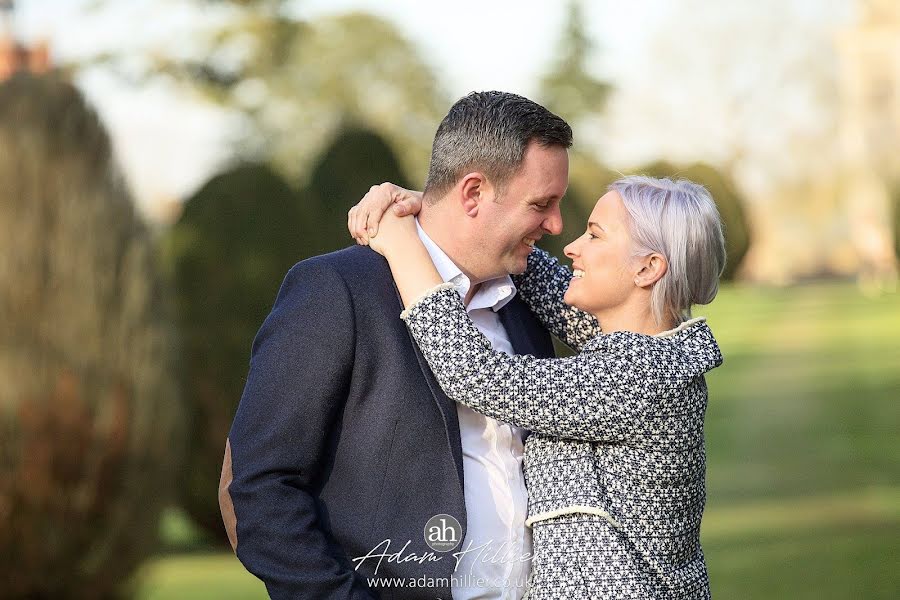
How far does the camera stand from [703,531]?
9.27 meters

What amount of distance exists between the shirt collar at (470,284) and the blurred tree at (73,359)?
2.57 m

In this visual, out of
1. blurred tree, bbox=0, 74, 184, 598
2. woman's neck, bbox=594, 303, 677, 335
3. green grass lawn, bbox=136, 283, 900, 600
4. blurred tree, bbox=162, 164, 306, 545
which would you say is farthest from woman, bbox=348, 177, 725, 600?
blurred tree, bbox=162, 164, 306, 545

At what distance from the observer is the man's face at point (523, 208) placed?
2619 mm

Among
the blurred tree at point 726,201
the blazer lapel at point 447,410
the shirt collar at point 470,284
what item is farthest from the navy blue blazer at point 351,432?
the blurred tree at point 726,201

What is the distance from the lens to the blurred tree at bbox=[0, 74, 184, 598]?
4.72 m

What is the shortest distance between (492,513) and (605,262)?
0.59 meters

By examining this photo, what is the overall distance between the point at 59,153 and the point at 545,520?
10.7ft

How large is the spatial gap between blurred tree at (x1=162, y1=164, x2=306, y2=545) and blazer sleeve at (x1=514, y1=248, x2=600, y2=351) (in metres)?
4.35

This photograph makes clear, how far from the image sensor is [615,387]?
2.31 meters

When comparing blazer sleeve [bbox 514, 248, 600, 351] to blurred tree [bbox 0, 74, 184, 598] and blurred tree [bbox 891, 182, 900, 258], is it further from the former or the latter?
blurred tree [bbox 891, 182, 900, 258]

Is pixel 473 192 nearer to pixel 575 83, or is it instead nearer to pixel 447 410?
pixel 447 410

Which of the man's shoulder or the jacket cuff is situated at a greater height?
the man's shoulder

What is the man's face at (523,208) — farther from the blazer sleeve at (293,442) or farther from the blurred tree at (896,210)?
the blurred tree at (896,210)

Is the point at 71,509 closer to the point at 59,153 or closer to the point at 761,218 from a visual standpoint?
the point at 59,153
